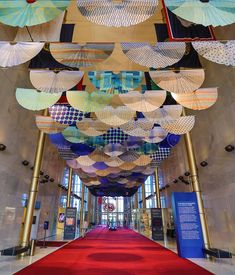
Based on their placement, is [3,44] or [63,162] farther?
[63,162]

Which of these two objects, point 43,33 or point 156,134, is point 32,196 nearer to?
point 156,134

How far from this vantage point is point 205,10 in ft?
11.6

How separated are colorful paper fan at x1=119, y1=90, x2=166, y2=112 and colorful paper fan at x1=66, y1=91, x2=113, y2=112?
0.59 metres

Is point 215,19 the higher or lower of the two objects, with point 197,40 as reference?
lower

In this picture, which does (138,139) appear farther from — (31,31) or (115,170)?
(31,31)

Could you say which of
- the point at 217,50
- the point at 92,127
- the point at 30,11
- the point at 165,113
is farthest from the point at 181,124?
the point at 30,11

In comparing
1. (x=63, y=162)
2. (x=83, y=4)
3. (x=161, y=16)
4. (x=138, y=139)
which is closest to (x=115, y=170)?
(x=138, y=139)

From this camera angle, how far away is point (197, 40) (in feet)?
14.6

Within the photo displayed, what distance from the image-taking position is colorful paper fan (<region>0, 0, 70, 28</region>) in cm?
363

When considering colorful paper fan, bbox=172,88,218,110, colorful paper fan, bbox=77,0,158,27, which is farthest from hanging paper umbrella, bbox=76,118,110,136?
colorful paper fan, bbox=77,0,158,27

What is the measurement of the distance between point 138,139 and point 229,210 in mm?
4440

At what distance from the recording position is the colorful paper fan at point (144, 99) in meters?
5.88

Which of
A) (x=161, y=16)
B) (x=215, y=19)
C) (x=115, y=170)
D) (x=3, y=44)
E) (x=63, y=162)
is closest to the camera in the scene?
(x=215, y=19)

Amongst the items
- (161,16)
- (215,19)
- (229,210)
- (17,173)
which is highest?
(161,16)
